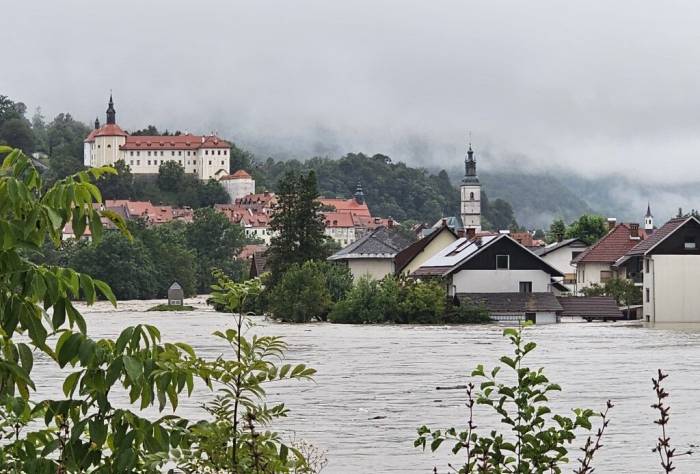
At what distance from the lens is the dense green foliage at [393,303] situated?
68.8 m

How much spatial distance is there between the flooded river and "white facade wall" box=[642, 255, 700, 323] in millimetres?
8071

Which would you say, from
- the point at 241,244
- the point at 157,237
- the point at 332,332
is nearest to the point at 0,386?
the point at 332,332

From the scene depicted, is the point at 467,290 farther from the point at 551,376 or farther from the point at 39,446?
the point at 39,446

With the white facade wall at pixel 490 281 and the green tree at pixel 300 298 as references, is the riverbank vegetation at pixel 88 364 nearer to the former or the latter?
the white facade wall at pixel 490 281

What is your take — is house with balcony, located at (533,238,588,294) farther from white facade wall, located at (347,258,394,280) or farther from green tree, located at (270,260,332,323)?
green tree, located at (270,260,332,323)

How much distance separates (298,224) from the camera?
88.1m

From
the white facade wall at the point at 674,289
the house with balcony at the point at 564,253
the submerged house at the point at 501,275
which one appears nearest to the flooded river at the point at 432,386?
the white facade wall at the point at 674,289

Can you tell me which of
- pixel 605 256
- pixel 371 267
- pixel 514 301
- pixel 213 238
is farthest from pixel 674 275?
pixel 213 238

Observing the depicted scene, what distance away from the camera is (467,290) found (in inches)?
2830

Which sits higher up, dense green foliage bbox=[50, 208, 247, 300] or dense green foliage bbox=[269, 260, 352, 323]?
dense green foliage bbox=[50, 208, 247, 300]

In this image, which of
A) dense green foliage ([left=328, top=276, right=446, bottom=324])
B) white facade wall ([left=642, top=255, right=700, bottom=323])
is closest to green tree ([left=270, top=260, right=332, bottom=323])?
dense green foliage ([left=328, top=276, right=446, bottom=324])

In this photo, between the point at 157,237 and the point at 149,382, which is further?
the point at 157,237

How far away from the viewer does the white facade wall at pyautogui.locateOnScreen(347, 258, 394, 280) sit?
88.1 meters

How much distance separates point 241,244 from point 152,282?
3912 centimetres
